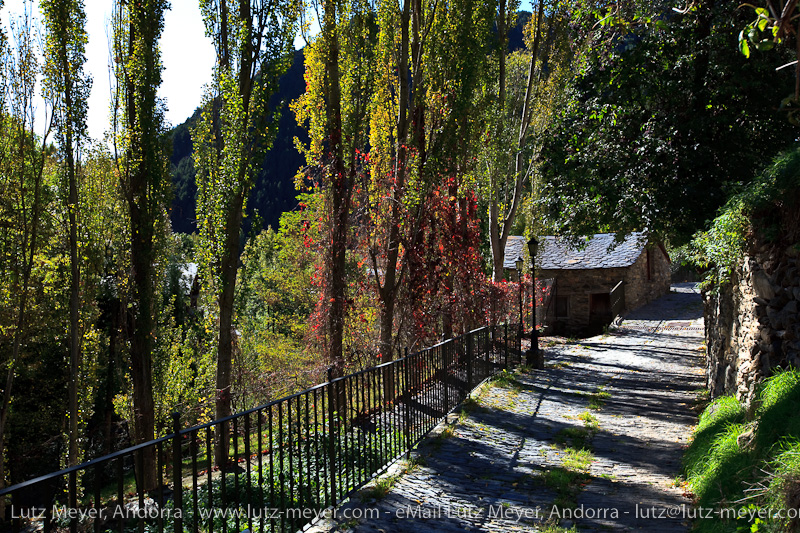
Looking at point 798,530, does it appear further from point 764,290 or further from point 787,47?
point 787,47

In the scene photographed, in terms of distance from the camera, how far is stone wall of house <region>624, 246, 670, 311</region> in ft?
88.2

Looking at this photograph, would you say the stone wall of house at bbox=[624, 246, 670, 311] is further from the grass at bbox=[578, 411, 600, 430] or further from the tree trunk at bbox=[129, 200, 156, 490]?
the tree trunk at bbox=[129, 200, 156, 490]

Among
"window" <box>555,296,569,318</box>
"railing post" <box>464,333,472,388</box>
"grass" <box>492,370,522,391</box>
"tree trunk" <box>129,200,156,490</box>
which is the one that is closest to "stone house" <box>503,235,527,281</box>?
"window" <box>555,296,569,318</box>

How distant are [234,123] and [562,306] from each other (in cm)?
2023

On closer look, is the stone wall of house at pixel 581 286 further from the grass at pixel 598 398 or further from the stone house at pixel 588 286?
the grass at pixel 598 398

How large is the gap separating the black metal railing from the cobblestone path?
1.24 feet

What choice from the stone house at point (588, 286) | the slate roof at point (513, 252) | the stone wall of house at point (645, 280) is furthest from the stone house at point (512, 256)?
the stone wall of house at point (645, 280)

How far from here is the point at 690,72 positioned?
987 cm

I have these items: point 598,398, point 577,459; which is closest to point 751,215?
point 577,459

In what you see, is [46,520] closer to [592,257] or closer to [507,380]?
[507,380]

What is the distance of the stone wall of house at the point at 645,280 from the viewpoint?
2689 cm

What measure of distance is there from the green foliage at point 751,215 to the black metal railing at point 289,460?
12.7 ft

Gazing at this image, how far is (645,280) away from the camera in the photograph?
2972 centimetres

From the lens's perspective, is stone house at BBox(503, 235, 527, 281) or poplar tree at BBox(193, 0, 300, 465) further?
stone house at BBox(503, 235, 527, 281)
